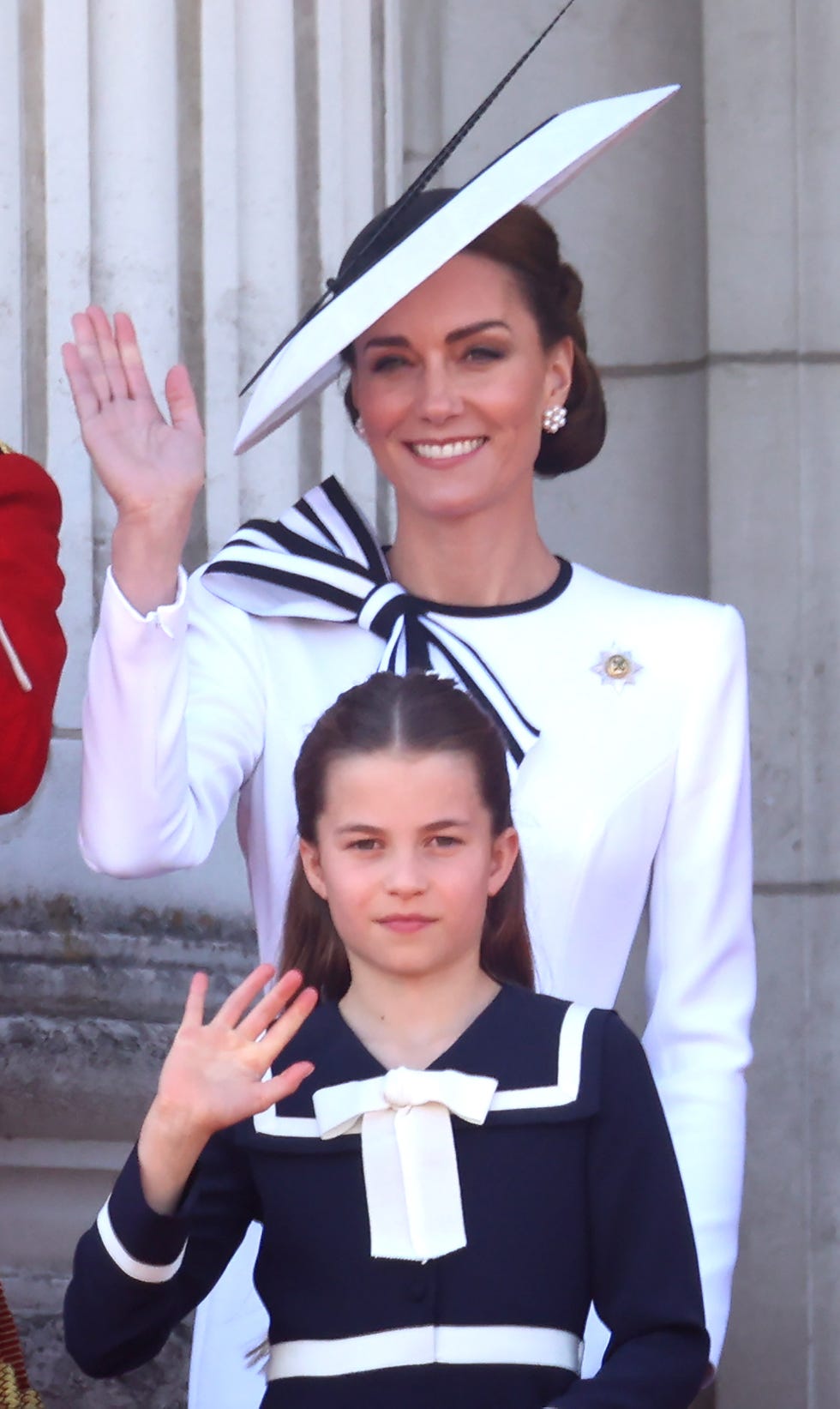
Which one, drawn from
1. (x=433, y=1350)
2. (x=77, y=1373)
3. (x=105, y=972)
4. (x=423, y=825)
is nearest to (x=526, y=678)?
(x=423, y=825)

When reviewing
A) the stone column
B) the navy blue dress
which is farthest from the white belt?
the stone column

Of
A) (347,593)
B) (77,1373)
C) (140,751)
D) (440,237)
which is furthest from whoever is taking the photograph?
(77,1373)

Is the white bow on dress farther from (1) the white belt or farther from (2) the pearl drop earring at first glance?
(2) the pearl drop earring

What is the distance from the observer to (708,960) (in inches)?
98.4

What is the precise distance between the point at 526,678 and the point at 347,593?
0.64 ft

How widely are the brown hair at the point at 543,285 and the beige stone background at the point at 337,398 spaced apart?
902 mm

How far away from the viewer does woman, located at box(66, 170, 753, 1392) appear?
2.45 metres

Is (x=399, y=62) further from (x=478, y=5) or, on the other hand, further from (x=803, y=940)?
(x=803, y=940)

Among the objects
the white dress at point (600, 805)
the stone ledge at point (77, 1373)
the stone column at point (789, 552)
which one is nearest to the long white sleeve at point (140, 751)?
the white dress at point (600, 805)

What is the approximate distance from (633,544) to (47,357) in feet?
3.14

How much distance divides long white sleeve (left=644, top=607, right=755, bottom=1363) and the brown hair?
0.28 meters

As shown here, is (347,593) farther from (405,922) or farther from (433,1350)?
(433,1350)

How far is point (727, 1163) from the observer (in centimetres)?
242

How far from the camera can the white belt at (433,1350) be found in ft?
6.40
